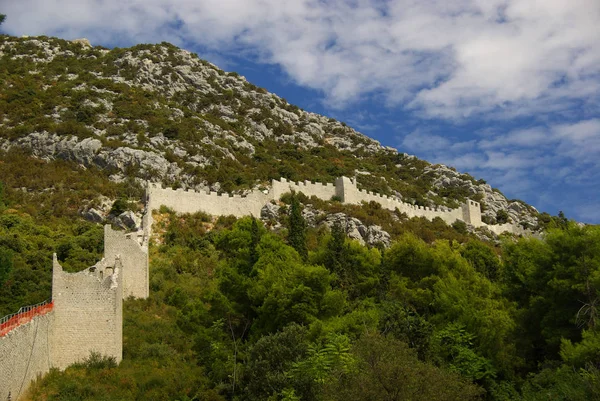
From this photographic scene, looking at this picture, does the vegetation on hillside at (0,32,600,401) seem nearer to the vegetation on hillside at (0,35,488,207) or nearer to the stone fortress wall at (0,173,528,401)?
the stone fortress wall at (0,173,528,401)

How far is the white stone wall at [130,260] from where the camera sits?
30.3 m

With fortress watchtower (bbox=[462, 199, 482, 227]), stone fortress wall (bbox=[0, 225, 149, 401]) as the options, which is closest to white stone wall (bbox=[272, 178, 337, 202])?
fortress watchtower (bbox=[462, 199, 482, 227])

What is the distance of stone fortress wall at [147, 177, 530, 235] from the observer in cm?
4556

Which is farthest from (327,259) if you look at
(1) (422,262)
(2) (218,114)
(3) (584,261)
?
(2) (218,114)

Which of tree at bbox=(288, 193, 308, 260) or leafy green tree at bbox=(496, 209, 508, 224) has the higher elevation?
leafy green tree at bbox=(496, 209, 508, 224)

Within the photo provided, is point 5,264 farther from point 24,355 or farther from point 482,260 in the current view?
point 482,260

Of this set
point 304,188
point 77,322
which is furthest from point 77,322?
point 304,188

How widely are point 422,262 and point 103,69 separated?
57.2 meters

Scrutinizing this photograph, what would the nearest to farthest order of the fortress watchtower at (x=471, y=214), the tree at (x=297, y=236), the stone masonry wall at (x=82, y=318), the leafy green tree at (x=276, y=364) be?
the leafy green tree at (x=276, y=364), the stone masonry wall at (x=82, y=318), the tree at (x=297, y=236), the fortress watchtower at (x=471, y=214)

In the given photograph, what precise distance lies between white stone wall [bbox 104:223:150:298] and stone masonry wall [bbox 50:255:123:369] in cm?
722

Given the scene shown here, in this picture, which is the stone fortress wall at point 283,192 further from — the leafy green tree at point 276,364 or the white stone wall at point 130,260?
the leafy green tree at point 276,364

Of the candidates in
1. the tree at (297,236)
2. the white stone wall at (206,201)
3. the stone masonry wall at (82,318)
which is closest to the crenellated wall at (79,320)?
the stone masonry wall at (82,318)

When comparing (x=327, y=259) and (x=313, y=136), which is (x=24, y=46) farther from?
(x=327, y=259)

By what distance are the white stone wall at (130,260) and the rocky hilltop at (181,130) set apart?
69.4 ft
